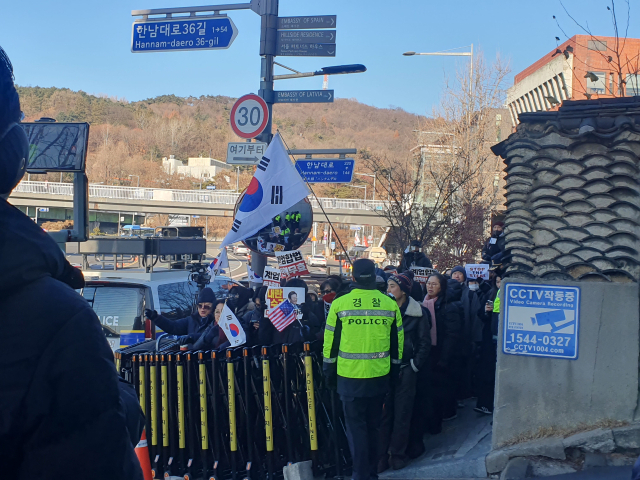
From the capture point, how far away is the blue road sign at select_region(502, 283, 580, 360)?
5.21 m

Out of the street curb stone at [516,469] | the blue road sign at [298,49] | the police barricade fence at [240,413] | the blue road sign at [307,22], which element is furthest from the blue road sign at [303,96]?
the street curb stone at [516,469]

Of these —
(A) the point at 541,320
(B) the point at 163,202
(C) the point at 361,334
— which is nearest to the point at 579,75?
(A) the point at 541,320

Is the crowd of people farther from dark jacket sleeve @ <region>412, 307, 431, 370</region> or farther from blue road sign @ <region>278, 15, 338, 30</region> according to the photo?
blue road sign @ <region>278, 15, 338, 30</region>

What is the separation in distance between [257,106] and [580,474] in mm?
6033

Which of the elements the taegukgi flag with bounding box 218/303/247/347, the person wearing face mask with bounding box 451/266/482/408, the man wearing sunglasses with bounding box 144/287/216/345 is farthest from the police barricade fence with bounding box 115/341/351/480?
the person wearing face mask with bounding box 451/266/482/408

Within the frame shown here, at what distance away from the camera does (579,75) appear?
1243 centimetres

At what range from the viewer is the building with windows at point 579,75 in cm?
872

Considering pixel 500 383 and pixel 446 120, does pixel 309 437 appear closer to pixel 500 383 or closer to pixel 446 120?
pixel 500 383

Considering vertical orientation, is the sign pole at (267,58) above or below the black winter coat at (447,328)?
above

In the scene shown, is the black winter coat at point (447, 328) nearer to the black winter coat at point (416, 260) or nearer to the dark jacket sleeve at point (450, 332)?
the dark jacket sleeve at point (450, 332)

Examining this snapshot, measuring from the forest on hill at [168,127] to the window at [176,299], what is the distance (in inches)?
3492

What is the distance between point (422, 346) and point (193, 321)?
10.9 ft

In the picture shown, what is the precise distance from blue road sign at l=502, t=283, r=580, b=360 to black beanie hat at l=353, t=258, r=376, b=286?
1219mm

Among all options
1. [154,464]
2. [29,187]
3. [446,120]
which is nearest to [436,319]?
[154,464]
